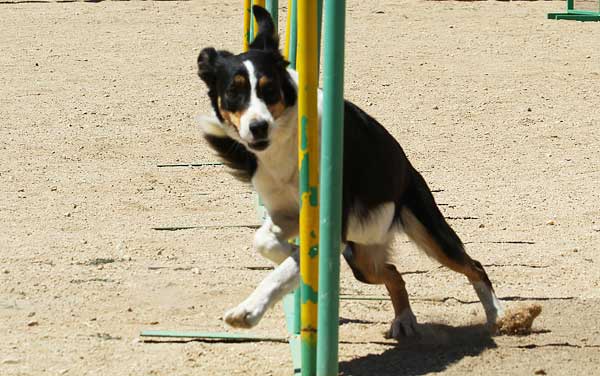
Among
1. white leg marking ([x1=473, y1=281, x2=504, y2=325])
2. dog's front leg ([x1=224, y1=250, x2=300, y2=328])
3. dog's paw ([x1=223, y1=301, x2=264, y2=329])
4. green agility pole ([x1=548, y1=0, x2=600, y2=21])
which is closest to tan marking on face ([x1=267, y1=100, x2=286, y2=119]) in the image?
dog's front leg ([x1=224, y1=250, x2=300, y2=328])

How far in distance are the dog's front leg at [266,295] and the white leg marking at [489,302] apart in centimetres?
140

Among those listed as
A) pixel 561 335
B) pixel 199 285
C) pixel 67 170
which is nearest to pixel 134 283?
pixel 199 285

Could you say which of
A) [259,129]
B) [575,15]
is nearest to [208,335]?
[259,129]

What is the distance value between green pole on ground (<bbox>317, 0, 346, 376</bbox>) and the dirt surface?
704 mm

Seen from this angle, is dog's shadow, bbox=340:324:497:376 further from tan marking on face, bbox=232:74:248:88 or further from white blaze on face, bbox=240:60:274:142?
tan marking on face, bbox=232:74:248:88

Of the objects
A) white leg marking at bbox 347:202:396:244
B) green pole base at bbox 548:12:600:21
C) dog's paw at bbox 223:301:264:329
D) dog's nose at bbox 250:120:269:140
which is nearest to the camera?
dog's paw at bbox 223:301:264:329

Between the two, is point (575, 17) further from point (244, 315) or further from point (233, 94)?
point (244, 315)

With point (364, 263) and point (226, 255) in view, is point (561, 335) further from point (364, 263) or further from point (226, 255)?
point (226, 255)

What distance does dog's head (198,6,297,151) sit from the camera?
17.1ft

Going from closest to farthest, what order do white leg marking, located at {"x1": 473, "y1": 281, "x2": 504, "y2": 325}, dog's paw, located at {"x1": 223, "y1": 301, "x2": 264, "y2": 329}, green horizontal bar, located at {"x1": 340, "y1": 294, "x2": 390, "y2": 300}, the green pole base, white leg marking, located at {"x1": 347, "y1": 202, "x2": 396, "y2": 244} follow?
dog's paw, located at {"x1": 223, "y1": 301, "x2": 264, "y2": 329}
white leg marking, located at {"x1": 347, "y1": 202, "x2": 396, "y2": 244}
white leg marking, located at {"x1": 473, "y1": 281, "x2": 504, "y2": 325}
green horizontal bar, located at {"x1": 340, "y1": 294, "x2": 390, "y2": 300}
the green pole base

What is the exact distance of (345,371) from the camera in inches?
216

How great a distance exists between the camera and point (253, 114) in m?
5.21

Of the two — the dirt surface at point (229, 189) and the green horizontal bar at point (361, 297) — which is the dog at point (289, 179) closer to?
the dirt surface at point (229, 189)

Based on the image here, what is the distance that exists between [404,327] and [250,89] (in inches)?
58.4
